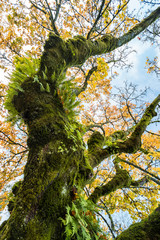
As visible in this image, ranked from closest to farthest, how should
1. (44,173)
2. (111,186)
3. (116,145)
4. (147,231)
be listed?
(147,231) → (44,173) → (116,145) → (111,186)

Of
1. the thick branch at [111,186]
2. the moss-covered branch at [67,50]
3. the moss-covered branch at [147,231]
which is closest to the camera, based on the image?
the moss-covered branch at [147,231]

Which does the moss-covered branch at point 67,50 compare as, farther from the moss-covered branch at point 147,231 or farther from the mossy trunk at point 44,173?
the moss-covered branch at point 147,231

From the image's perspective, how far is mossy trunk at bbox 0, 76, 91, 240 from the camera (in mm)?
1060

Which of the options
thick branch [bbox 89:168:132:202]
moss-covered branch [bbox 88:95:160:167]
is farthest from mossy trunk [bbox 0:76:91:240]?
thick branch [bbox 89:168:132:202]

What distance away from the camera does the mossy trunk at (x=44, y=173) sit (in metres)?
1.06

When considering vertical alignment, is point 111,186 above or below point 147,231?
above

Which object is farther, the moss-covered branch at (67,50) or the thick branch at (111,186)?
the thick branch at (111,186)

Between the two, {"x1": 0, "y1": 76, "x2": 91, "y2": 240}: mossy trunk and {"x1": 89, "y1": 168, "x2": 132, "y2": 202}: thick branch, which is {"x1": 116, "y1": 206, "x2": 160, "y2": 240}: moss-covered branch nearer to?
{"x1": 0, "y1": 76, "x2": 91, "y2": 240}: mossy trunk

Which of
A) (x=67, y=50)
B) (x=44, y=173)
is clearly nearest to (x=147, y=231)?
(x=44, y=173)

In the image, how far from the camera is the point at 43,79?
2246 millimetres

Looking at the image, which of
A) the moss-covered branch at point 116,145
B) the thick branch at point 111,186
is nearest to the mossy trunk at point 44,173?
the moss-covered branch at point 116,145

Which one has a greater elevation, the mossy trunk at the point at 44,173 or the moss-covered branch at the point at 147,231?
the mossy trunk at the point at 44,173

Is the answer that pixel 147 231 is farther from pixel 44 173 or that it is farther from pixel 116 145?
pixel 116 145

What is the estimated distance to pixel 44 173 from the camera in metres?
1.30
